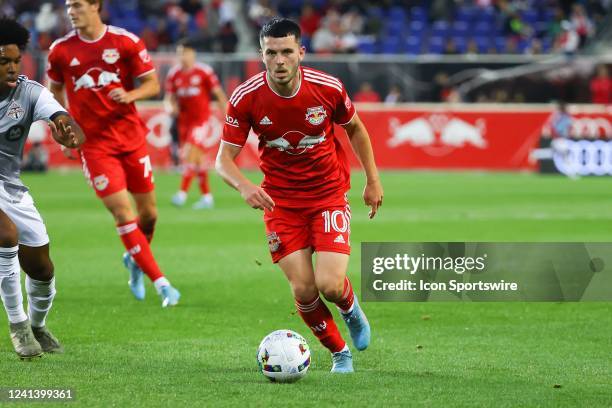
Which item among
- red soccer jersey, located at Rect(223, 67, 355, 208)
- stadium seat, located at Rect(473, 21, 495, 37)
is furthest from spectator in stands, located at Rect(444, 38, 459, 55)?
red soccer jersey, located at Rect(223, 67, 355, 208)

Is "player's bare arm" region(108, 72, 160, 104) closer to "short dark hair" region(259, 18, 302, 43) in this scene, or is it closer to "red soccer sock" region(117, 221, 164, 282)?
"red soccer sock" region(117, 221, 164, 282)

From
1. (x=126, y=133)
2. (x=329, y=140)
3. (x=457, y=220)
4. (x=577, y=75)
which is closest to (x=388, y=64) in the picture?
(x=577, y=75)

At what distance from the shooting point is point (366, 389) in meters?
6.12

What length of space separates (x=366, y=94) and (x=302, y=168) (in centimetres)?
2034

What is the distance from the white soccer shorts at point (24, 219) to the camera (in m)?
6.91

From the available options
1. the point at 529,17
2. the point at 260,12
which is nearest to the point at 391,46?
the point at 260,12

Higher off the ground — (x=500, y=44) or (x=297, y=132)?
(x=297, y=132)

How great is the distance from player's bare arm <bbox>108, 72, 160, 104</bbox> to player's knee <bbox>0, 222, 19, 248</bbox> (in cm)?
260

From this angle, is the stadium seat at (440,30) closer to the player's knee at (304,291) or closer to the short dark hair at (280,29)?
the short dark hair at (280,29)

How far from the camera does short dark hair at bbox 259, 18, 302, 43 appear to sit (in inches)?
255

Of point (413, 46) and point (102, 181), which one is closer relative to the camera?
point (102, 181)

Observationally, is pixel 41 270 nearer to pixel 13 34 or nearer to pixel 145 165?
pixel 13 34

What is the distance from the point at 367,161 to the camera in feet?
22.7

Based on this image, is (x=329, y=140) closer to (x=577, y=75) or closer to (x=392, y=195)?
(x=392, y=195)
